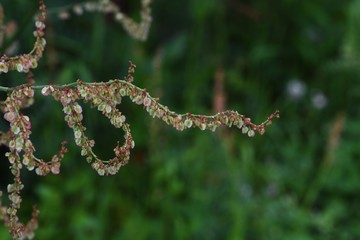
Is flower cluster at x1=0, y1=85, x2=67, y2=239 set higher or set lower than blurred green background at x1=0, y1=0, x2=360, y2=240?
lower

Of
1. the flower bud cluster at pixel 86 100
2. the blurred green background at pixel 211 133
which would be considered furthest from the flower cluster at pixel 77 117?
the blurred green background at pixel 211 133

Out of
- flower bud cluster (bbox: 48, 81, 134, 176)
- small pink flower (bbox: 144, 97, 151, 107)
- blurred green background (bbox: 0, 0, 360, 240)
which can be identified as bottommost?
flower bud cluster (bbox: 48, 81, 134, 176)

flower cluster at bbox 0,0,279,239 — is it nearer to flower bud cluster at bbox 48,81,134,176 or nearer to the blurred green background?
flower bud cluster at bbox 48,81,134,176

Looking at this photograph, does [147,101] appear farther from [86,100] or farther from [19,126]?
[19,126]

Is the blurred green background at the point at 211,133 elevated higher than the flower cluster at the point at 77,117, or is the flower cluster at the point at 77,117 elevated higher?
the blurred green background at the point at 211,133

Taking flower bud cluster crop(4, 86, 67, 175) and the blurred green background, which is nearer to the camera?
flower bud cluster crop(4, 86, 67, 175)

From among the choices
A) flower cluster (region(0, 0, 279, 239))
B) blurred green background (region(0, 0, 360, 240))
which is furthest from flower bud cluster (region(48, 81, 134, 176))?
blurred green background (region(0, 0, 360, 240))

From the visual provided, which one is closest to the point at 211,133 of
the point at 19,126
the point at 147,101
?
the point at 147,101

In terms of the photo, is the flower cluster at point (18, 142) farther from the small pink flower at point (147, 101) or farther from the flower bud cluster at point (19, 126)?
the small pink flower at point (147, 101)
